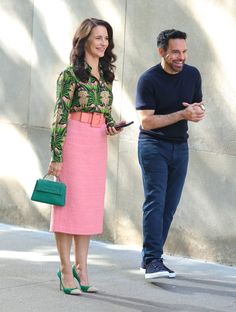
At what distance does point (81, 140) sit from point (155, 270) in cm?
119

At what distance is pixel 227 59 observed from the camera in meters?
7.80

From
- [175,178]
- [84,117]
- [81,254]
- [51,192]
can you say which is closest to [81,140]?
[84,117]

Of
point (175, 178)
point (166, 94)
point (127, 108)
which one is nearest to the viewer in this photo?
point (166, 94)

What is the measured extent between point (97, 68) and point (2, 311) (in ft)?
5.74

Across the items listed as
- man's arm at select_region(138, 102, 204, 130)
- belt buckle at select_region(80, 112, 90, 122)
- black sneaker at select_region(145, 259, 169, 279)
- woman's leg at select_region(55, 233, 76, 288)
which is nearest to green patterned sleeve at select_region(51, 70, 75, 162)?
belt buckle at select_region(80, 112, 90, 122)

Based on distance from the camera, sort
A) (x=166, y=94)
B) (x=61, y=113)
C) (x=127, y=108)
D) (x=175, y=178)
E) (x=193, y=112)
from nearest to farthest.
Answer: (x=61, y=113) < (x=193, y=112) < (x=166, y=94) < (x=175, y=178) < (x=127, y=108)

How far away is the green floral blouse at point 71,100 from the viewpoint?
21.6ft

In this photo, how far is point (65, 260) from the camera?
265 inches

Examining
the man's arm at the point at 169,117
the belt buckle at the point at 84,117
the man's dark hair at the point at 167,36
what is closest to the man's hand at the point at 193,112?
the man's arm at the point at 169,117

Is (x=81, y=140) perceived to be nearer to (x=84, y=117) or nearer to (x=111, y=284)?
(x=84, y=117)

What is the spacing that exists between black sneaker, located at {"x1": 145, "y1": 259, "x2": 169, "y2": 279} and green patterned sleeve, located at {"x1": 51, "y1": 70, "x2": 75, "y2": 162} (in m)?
1.18

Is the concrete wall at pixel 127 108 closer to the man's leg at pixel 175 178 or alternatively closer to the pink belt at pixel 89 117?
the man's leg at pixel 175 178

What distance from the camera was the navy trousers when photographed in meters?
7.23

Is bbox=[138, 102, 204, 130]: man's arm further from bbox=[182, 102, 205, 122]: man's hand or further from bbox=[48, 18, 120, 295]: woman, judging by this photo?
bbox=[48, 18, 120, 295]: woman
